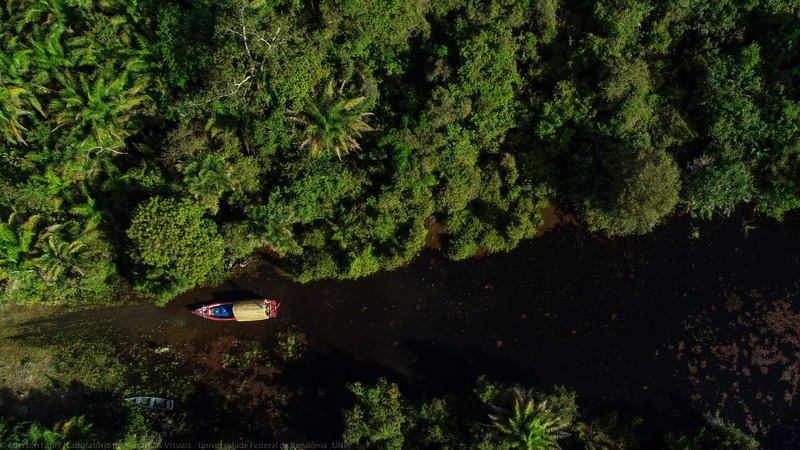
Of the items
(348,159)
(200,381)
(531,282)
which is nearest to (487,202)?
(531,282)

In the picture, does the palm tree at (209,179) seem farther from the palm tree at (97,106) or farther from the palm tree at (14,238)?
the palm tree at (14,238)

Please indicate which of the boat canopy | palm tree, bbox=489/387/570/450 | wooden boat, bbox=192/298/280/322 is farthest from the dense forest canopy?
palm tree, bbox=489/387/570/450

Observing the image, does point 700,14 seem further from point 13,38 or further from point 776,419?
point 13,38

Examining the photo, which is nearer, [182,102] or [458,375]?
[182,102]

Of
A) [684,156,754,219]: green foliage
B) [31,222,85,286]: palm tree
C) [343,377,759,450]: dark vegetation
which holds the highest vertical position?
[684,156,754,219]: green foliage

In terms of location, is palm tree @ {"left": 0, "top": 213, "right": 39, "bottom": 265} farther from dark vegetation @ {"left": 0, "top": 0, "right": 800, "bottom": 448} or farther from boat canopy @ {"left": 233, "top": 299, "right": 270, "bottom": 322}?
boat canopy @ {"left": 233, "top": 299, "right": 270, "bottom": 322}

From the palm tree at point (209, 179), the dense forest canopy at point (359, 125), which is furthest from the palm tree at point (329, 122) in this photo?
the palm tree at point (209, 179)

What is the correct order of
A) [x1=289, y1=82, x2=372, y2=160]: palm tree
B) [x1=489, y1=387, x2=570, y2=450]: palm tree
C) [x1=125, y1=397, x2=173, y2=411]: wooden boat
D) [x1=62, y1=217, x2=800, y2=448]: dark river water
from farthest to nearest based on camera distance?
[x1=125, y1=397, x2=173, y2=411]: wooden boat
[x1=62, y1=217, x2=800, y2=448]: dark river water
[x1=289, y1=82, x2=372, y2=160]: palm tree
[x1=489, y1=387, x2=570, y2=450]: palm tree

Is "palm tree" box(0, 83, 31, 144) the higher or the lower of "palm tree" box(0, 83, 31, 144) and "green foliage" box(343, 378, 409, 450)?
the higher
